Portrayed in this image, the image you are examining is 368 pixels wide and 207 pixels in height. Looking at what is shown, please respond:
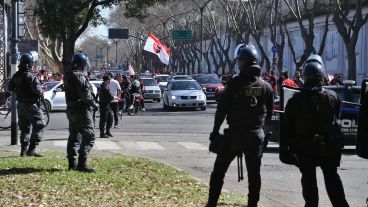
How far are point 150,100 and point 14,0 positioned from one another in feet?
94.5

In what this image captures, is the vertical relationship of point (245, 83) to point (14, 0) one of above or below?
below

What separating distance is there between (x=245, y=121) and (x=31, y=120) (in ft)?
19.8

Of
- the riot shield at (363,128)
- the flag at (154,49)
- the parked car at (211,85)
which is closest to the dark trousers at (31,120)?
the riot shield at (363,128)

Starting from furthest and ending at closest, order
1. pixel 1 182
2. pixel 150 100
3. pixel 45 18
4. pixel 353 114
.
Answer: pixel 150 100, pixel 45 18, pixel 353 114, pixel 1 182

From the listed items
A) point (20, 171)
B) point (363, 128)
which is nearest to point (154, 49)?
point (20, 171)

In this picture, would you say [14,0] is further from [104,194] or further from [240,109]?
[240,109]

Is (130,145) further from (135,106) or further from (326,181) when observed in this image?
(135,106)

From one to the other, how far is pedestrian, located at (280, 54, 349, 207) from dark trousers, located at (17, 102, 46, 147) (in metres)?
6.51

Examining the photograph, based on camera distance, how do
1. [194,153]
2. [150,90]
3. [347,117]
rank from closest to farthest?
[347,117]
[194,153]
[150,90]

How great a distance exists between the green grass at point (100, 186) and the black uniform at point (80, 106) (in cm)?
50

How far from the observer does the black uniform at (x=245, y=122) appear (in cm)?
770

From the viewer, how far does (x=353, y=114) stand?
Answer: 15164 mm

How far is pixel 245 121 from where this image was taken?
7.72 metres

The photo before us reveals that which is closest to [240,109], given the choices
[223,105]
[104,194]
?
[223,105]
